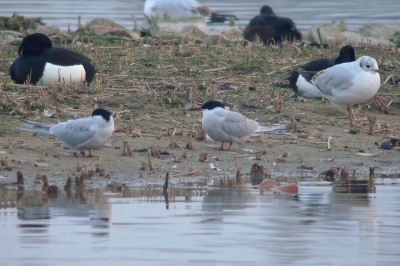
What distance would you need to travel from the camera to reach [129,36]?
14.3 metres

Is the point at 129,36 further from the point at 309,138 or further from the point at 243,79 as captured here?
the point at 309,138

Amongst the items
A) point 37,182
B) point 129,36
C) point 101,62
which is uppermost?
point 129,36

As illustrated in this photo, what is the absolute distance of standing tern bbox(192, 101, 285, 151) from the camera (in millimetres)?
8250

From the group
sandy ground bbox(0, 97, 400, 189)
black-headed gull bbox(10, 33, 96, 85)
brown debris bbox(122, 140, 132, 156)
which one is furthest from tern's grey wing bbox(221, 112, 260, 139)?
black-headed gull bbox(10, 33, 96, 85)

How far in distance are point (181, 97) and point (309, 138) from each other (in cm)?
182

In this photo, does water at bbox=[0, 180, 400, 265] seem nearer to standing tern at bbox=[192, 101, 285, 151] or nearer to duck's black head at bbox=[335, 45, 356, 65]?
standing tern at bbox=[192, 101, 285, 151]

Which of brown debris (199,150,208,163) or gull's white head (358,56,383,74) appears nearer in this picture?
brown debris (199,150,208,163)

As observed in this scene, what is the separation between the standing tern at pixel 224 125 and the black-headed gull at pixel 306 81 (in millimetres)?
2335

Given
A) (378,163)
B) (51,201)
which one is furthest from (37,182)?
(378,163)

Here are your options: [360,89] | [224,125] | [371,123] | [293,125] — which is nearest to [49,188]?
[224,125]

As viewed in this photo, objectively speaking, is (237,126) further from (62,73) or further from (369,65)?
(62,73)

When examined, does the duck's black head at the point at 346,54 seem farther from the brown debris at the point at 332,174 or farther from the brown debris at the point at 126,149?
the brown debris at the point at 126,149

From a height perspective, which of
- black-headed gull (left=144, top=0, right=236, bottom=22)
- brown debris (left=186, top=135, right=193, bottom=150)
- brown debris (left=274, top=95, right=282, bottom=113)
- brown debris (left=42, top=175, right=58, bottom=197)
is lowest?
brown debris (left=42, top=175, right=58, bottom=197)

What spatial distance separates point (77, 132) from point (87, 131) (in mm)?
116
